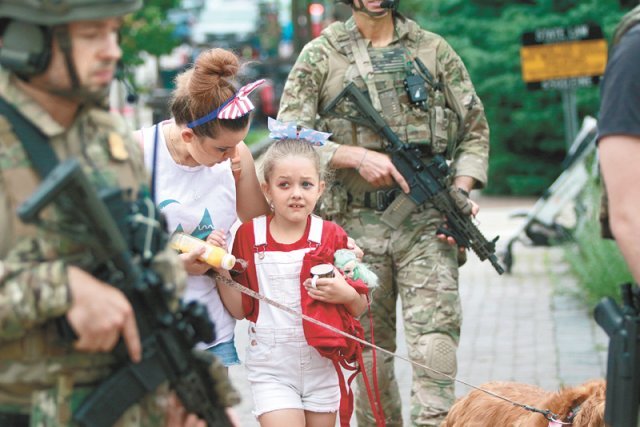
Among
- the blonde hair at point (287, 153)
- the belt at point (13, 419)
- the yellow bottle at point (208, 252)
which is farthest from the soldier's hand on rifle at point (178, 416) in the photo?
the blonde hair at point (287, 153)

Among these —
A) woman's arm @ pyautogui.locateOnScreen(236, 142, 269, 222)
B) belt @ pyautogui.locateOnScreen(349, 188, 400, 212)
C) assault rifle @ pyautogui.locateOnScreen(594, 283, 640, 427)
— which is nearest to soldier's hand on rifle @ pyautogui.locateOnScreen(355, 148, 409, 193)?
belt @ pyautogui.locateOnScreen(349, 188, 400, 212)

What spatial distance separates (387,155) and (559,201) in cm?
675

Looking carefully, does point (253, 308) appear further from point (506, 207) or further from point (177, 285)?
point (506, 207)

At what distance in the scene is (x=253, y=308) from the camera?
5.09 meters

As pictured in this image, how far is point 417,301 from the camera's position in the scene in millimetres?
5938

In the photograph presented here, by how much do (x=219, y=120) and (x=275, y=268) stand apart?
2.20 feet

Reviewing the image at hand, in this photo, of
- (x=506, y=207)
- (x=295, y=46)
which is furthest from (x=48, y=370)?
(x=295, y=46)

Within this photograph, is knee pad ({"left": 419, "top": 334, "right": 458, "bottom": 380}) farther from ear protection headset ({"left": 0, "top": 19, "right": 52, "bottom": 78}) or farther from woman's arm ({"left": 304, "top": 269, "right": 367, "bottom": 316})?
ear protection headset ({"left": 0, "top": 19, "right": 52, "bottom": 78})

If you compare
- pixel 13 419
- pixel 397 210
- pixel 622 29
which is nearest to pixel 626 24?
pixel 622 29

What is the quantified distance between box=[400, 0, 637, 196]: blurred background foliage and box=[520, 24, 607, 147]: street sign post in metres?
4.81

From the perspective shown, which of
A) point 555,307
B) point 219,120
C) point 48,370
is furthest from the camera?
point 555,307

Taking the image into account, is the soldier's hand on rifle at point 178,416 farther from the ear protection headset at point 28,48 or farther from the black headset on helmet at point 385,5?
the black headset on helmet at point 385,5

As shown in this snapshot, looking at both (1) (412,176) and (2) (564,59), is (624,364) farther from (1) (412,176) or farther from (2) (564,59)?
(2) (564,59)

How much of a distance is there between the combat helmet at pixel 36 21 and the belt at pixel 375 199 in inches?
121
